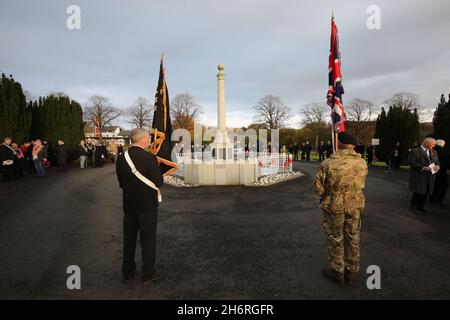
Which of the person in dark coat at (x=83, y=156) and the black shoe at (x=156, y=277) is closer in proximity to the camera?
the black shoe at (x=156, y=277)

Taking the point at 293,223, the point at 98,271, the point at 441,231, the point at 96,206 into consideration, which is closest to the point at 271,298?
the point at 98,271

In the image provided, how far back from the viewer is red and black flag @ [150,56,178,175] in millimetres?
4410

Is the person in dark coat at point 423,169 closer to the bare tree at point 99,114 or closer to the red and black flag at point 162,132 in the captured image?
the red and black flag at point 162,132

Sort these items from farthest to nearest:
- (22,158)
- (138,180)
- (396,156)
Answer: (396,156) < (22,158) < (138,180)

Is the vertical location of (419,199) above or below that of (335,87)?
below

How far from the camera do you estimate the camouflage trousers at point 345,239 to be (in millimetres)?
3158

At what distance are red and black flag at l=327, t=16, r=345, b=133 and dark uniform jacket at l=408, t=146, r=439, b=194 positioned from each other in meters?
3.37

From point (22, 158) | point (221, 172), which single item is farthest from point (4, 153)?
point (221, 172)

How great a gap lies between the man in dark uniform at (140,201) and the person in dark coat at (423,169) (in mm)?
6626

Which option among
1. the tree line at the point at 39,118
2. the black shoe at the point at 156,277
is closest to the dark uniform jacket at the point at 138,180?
the black shoe at the point at 156,277

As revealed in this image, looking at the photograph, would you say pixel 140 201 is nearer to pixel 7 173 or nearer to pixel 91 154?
pixel 7 173

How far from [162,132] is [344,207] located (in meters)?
3.20

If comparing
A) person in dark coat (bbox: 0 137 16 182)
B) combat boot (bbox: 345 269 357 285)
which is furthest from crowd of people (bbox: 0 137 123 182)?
combat boot (bbox: 345 269 357 285)

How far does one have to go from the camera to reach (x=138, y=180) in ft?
10.2
